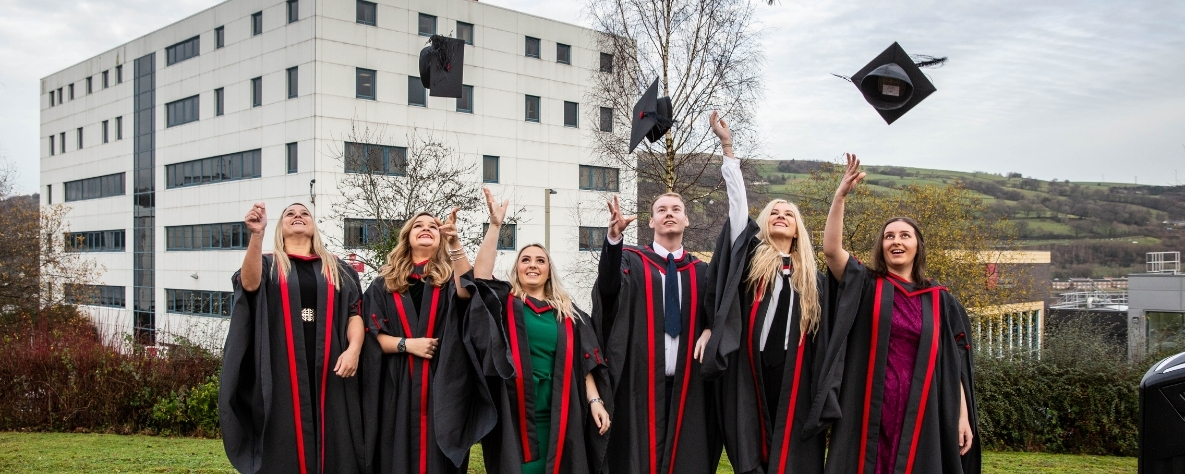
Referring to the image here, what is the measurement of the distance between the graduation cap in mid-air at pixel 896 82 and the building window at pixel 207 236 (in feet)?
95.5

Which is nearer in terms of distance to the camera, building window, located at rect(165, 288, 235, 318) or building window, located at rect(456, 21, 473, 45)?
building window, located at rect(456, 21, 473, 45)

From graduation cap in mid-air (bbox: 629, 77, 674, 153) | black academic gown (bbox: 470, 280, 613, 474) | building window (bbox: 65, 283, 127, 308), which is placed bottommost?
building window (bbox: 65, 283, 127, 308)

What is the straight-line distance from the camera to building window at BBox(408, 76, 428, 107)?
29.9 metres

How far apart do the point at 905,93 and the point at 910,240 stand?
158cm

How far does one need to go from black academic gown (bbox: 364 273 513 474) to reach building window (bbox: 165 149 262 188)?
2855cm

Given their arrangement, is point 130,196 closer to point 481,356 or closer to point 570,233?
point 570,233

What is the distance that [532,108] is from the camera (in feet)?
108

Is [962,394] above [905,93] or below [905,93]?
below

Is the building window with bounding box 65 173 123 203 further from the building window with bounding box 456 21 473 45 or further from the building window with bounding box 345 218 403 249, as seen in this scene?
the building window with bounding box 345 218 403 249

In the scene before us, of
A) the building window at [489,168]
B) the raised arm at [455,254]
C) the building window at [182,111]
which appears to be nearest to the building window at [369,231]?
the building window at [489,168]

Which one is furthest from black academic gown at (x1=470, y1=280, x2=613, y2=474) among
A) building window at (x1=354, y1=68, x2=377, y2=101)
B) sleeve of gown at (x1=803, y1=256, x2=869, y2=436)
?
building window at (x1=354, y1=68, x2=377, y2=101)

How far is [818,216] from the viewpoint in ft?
76.9

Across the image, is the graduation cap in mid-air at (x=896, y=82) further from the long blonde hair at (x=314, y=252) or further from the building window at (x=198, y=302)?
the building window at (x=198, y=302)

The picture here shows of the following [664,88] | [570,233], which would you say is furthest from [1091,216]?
[664,88]
